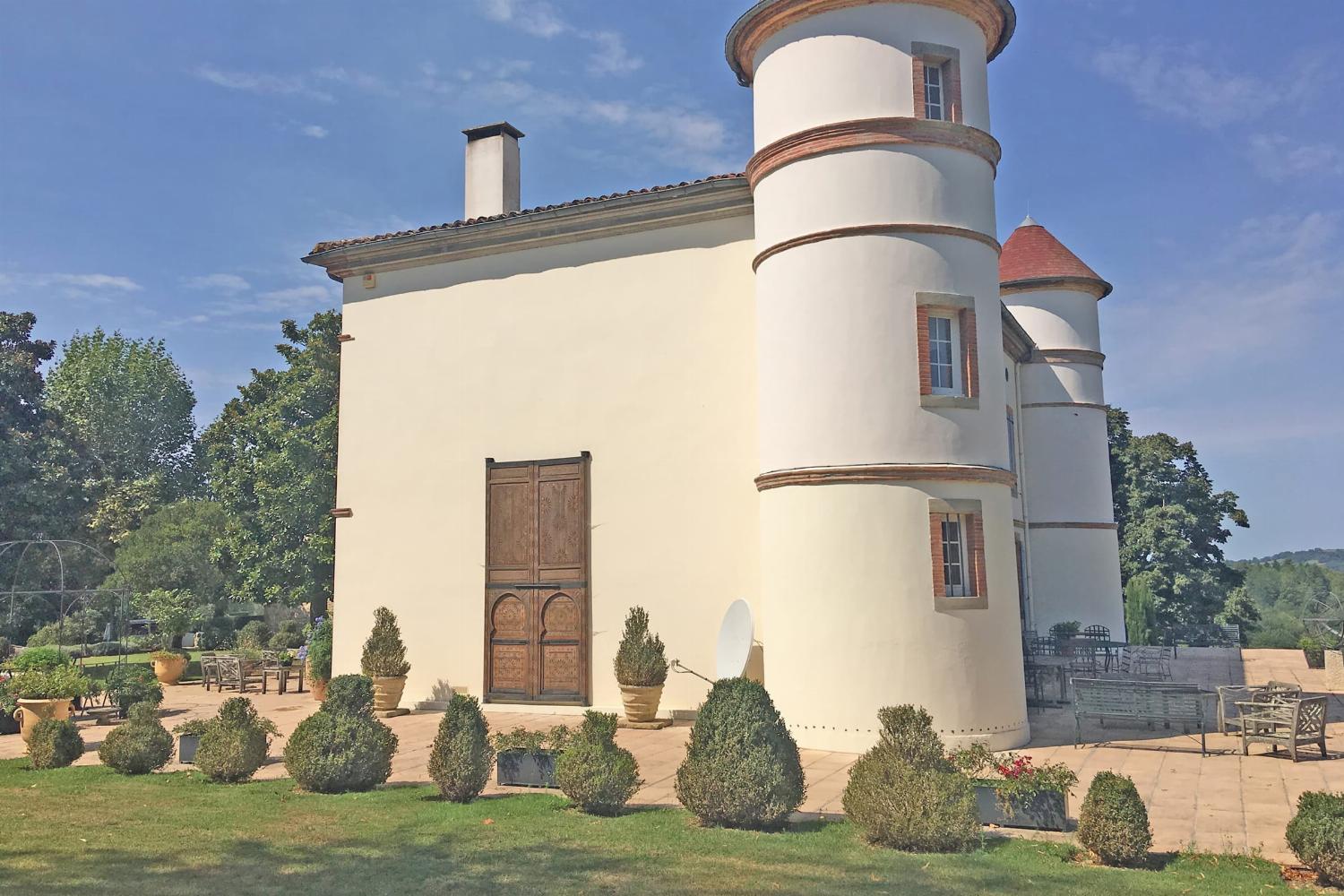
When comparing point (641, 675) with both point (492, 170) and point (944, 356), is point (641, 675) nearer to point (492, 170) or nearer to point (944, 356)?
point (944, 356)

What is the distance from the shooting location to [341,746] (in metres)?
10.2

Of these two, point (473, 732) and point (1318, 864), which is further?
point (473, 732)

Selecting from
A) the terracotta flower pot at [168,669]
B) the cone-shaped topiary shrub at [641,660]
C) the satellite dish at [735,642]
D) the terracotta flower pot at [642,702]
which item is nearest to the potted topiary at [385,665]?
the cone-shaped topiary shrub at [641,660]

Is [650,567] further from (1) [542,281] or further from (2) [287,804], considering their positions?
(2) [287,804]

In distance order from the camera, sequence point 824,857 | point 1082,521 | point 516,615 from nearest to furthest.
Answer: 1. point 824,857
2. point 516,615
3. point 1082,521

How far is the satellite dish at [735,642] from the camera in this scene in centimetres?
1385

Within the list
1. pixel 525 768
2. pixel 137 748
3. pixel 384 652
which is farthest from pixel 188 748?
pixel 384 652

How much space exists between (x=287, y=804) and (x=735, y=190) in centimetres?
1050

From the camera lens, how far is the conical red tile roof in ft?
84.6

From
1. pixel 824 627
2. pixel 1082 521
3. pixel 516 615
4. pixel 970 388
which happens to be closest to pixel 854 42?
pixel 970 388

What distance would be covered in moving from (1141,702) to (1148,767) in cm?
135

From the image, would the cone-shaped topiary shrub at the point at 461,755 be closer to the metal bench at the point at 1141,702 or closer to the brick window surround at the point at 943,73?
the metal bench at the point at 1141,702

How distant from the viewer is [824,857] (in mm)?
7664

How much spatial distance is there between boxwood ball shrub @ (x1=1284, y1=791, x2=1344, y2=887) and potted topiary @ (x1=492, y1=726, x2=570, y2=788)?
6.41m
